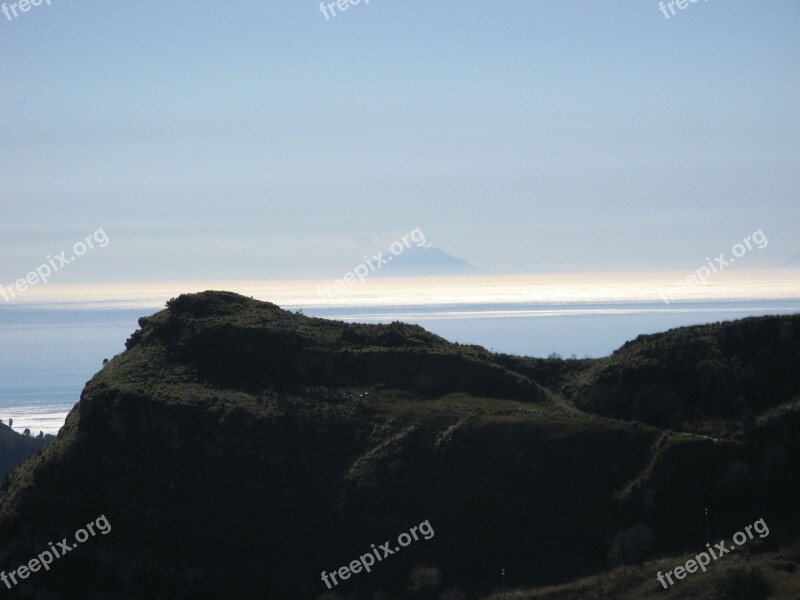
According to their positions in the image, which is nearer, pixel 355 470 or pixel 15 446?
pixel 355 470

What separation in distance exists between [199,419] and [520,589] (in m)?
26.0

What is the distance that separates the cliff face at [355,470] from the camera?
61.9m

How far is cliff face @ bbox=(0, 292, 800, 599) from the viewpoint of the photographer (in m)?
61.9

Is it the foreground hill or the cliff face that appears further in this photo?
the foreground hill

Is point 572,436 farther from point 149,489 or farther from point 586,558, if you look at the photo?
point 149,489

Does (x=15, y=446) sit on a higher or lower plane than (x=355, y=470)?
higher

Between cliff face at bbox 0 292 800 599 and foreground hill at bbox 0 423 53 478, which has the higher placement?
foreground hill at bbox 0 423 53 478

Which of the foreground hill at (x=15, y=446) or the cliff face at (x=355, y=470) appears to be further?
the foreground hill at (x=15, y=446)

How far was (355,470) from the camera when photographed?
230 ft

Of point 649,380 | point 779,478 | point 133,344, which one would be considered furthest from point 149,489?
point 779,478

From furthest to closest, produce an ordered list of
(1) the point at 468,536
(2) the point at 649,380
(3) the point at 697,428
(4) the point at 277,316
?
(4) the point at 277,316 < (2) the point at 649,380 < (3) the point at 697,428 < (1) the point at 468,536

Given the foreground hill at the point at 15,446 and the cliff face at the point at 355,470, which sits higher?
the foreground hill at the point at 15,446

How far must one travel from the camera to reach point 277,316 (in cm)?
8800

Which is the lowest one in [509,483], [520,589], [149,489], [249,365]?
[520,589]
